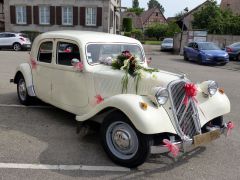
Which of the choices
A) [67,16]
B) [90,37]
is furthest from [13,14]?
[90,37]

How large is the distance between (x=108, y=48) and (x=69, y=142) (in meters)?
1.81

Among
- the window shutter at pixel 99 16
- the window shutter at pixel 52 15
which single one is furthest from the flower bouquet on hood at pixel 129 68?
the window shutter at pixel 52 15

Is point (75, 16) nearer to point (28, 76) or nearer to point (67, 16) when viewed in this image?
point (67, 16)

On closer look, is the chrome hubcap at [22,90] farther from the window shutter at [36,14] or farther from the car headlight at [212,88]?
the window shutter at [36,14]

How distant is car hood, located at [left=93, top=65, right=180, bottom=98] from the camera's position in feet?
15.1

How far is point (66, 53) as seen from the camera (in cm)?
581

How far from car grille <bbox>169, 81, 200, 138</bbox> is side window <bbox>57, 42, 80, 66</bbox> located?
1974 millimetres

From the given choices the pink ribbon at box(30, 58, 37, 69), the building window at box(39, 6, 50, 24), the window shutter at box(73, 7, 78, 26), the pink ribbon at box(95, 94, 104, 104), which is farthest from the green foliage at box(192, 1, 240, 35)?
the pink ribbon at box(95, 94, 104, 104)

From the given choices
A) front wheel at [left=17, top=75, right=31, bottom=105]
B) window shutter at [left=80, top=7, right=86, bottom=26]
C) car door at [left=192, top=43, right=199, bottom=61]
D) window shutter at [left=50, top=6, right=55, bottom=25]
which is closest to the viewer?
front wheel at [left=17, top=75, right=31, bottom=105]

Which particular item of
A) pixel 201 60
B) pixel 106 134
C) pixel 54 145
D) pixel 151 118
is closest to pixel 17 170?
pixel 54 145

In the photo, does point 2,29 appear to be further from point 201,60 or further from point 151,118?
point 151,118

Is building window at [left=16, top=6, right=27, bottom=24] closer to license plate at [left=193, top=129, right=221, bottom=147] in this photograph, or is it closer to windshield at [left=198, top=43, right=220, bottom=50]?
windshield at [left=198, top=43, right=220, bottom=50]

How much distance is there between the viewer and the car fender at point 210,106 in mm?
4691

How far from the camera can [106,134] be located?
4.47m
